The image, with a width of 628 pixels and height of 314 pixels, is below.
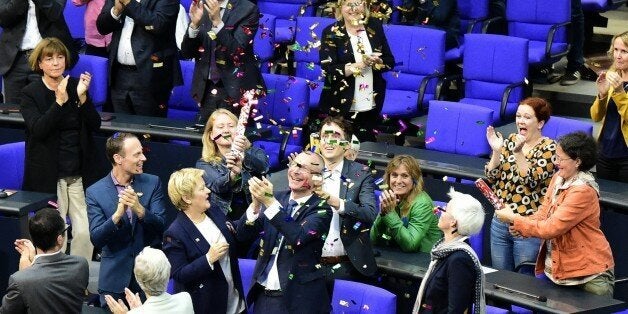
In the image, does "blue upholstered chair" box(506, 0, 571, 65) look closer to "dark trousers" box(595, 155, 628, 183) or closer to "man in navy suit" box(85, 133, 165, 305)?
"dark trousers" box(595, 155, 628, 183)

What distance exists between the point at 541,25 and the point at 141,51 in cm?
339

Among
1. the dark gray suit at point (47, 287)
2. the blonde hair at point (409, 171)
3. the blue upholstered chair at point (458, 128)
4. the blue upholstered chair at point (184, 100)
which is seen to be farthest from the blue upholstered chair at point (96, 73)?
the dark gray suit at point (47, 287)

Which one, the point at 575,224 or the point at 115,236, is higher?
the point at 575,224

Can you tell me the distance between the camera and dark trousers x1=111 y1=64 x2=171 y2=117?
9891 millimetres

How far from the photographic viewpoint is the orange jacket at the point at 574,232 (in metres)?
6.92

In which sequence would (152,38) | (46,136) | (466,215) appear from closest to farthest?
(466,215) < (46,136) < (152,38)

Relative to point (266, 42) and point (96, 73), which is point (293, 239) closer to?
point (96, 73)

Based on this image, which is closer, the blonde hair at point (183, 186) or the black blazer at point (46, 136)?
the blonde hair at point (183, 186)

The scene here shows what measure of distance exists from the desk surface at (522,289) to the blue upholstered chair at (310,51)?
3025 millimetres

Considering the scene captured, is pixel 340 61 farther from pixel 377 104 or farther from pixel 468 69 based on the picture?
pixel 468 69

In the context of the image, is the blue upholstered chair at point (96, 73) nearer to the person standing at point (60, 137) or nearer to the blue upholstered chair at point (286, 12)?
the person standing at point (60, 137)

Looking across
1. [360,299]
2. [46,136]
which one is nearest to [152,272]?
[360,299]

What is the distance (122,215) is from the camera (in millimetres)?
7297

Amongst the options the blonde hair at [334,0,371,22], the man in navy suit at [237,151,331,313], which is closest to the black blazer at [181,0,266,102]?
the blonde hair at [334,0,371,22]
